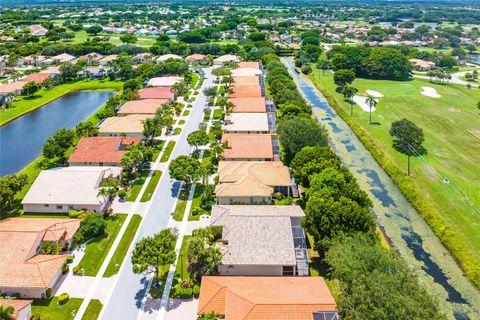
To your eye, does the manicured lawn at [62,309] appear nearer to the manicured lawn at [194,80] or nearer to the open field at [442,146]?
the open field at [442,146]

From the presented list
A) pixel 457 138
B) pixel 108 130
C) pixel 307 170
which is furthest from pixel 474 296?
pixel 108 130

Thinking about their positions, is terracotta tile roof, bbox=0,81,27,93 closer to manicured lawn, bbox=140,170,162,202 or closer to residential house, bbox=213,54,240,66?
manicured lawn, bbox=140,170,162,202

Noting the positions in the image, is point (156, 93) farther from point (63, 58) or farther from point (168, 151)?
point (63, 58)

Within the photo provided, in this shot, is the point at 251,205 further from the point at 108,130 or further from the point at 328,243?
the point at 108,130

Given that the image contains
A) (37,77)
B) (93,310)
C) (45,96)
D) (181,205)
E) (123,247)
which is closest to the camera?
(93,310)

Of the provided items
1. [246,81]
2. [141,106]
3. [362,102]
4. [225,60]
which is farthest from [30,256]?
[225,60]

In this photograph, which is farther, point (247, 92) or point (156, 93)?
point (247, 92)

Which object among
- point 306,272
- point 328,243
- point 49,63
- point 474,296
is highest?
point 49,63

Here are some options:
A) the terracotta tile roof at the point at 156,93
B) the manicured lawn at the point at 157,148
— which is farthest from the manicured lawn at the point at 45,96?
the manicured lawn at the point at 157,148
